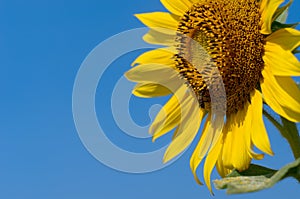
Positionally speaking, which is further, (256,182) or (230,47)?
(230,47)

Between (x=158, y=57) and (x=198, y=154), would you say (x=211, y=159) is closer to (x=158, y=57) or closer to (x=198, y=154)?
(x=198, y=154)

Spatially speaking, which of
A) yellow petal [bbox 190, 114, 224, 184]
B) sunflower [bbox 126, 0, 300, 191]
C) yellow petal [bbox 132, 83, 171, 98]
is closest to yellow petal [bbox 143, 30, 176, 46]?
sunflower [bbox 126, 0, 300, 191]

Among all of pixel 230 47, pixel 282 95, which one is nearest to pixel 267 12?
pixel 230 47

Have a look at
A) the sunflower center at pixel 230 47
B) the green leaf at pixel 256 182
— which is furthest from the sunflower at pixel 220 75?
the green leaf at pixel 256 182

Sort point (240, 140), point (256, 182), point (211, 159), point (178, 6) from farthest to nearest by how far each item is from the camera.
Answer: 1. point (178, 6)
2. point (211, 159)
3. point (240, 140)
4. point (256, 182)

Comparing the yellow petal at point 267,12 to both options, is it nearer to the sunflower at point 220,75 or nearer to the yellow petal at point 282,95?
the sunflower at point 220,75

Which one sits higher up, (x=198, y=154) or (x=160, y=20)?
(x=160, y=20)

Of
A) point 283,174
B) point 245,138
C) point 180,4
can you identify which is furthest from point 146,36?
point 283,174

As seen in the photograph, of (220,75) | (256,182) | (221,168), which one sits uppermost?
(220,75)
